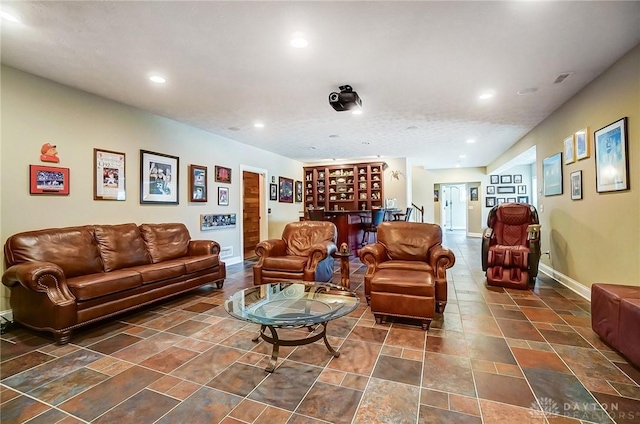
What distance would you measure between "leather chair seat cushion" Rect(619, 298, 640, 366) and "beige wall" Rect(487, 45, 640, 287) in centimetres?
106

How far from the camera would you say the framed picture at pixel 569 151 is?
3793 mm

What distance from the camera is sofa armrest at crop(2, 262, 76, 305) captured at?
2.41m

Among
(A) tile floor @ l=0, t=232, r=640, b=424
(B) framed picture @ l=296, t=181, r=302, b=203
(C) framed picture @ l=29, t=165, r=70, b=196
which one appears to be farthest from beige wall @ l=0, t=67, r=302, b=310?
(B) framed picture @ l=296, t=181, r=302, b=203

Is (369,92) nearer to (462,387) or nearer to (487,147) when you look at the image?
(462,387)

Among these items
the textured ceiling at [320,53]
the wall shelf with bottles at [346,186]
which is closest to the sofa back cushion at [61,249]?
the textured ceiling at [320,53]

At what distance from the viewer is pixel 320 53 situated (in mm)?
2623

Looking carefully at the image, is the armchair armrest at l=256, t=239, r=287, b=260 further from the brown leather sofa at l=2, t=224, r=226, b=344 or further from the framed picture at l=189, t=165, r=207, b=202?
the framed picture at l=189, t=165, r=207, b=202

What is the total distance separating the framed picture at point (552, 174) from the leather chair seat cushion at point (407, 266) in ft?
8.56

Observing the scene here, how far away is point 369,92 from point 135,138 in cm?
326

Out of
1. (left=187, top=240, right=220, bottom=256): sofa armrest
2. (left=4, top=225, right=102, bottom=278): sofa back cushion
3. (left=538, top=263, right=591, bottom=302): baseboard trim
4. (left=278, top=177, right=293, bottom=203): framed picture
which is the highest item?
(left=278, top=177, right=293, bottom=203): framed picture

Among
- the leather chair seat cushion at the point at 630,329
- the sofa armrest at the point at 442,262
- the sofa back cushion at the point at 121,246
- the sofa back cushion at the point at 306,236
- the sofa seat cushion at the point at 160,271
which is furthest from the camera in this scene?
the sofa back cushion at the point at 306,236

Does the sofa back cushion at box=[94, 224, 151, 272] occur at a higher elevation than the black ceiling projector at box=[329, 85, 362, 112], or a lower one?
lower

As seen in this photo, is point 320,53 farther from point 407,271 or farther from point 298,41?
point 407,271

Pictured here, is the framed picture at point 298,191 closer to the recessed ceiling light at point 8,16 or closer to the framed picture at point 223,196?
the framed picture at point 223,196
